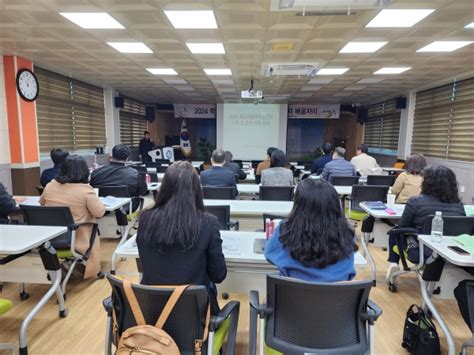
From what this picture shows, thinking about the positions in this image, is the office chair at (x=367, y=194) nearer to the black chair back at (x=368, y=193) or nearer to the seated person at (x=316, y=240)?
the black chair back at (x=368, y=193)

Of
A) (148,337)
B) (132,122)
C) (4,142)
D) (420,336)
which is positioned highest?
(132,122)

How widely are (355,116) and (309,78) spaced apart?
6.20 m

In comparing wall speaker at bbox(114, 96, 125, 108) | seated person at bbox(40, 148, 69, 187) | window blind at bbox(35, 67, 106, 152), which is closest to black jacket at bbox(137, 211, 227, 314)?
seated person at bbox(40, 148, 69, 187)

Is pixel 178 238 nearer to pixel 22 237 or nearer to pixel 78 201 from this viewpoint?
pixel 22 237

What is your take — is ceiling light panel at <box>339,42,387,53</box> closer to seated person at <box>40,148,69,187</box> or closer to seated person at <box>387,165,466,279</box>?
seated person at <box>387,165,466,279</box>

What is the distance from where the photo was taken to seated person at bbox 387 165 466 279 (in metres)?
2.41

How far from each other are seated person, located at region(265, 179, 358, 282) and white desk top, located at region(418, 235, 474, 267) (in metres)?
0.79

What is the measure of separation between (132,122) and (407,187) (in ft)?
31.5

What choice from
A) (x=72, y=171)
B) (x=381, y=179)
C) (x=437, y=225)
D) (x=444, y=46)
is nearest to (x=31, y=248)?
(x=72, y=171)

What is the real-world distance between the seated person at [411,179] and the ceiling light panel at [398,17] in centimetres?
160

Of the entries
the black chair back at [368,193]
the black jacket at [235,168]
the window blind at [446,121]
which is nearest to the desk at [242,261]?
the black chair back at [368,193]

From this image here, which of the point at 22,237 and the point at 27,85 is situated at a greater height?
the point at 27,85

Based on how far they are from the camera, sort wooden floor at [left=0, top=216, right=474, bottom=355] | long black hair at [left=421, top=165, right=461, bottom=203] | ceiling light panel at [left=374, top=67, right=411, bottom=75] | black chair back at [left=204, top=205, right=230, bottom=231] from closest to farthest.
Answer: wooden floor at [left=0, top=216, right=474, bottom=355] < long black hair at [left=421, top=165, right=461, bottom=203] < black chair back at [left=204, top=205, right=230, bottom=231] < ceiling light panel at [left=374, top=67, right=411, bottom=75]

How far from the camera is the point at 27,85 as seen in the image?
5.41 metres
